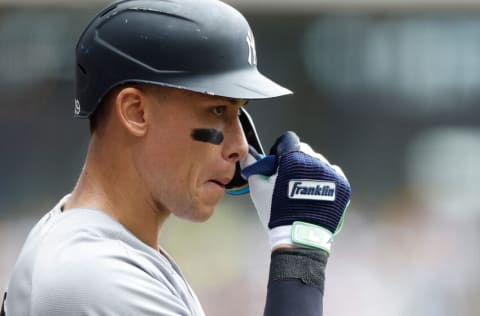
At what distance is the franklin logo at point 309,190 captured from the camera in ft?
6.62

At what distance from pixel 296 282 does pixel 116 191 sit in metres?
0.38

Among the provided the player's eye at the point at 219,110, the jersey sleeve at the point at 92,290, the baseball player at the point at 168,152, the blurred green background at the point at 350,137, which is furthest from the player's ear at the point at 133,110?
the blurred green background at the point at 350,137

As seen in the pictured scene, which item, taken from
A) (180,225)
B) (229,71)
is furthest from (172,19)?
(180,225)

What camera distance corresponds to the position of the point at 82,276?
5.65ft

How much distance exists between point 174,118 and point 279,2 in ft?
19.0

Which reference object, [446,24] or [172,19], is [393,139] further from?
[172,19]

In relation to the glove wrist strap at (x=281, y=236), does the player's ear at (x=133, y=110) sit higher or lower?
higher

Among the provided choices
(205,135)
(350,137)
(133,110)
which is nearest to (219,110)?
(205,135)

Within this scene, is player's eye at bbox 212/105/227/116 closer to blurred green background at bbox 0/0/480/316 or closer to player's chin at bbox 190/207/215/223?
player's chin at bbox 190/207/215/223

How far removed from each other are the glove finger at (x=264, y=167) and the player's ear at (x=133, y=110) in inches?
10.7

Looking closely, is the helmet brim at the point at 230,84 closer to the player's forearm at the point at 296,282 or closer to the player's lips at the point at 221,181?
the player's lips at the point at 221,181

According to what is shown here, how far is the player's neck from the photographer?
1938 millimetres

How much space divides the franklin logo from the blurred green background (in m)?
4.91

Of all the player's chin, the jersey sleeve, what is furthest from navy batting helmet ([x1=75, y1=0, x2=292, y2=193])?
the jersey sleeve
